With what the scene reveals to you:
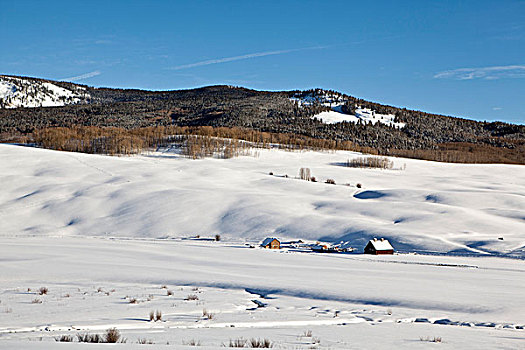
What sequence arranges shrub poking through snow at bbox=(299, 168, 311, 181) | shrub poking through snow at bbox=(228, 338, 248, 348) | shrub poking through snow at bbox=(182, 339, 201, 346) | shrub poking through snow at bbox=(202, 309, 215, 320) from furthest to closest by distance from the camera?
shrub poking through snow at bbox=(299, 168, 311, 181)
shrub poking through snow at bbox=(202, 309, 215, 320)
shrub poking through snow at bbox=(182, 339, 201, 346)
shrub poking through snow at bbox=(228, 338, 248, 348)

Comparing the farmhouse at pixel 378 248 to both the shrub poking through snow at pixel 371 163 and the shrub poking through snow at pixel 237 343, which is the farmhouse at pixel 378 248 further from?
the shrub poking through snow at pixel 371 163

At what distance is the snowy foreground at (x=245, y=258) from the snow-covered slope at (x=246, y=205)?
0.27 m

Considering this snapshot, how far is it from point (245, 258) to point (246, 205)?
24268 millimetres

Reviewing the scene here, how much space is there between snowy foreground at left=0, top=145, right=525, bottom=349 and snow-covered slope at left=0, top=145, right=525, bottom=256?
27 centimetres

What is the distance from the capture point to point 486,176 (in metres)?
93.4

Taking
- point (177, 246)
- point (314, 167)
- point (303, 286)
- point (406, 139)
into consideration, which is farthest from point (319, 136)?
point (303, 286)

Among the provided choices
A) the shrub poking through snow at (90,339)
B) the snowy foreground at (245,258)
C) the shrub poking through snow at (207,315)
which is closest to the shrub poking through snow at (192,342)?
the snowy foreground at (245,258)

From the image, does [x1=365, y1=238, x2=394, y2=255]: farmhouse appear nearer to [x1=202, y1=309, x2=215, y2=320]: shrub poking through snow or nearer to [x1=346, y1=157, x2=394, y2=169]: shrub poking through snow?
[x1=202, y1=309, x2=215, y2=320]: shrub poking through snow

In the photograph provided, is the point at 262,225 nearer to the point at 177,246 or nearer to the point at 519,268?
the point at 177,246

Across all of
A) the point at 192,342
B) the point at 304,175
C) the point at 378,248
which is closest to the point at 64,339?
the point at 192,342

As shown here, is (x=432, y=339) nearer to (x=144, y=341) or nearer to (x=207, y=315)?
(x=207, y=315)

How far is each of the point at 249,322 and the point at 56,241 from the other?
1251 inches

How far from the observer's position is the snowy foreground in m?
12.5

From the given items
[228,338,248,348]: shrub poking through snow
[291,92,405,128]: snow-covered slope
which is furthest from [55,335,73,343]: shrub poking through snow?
[291,92,405,128]: snow-covered slope
